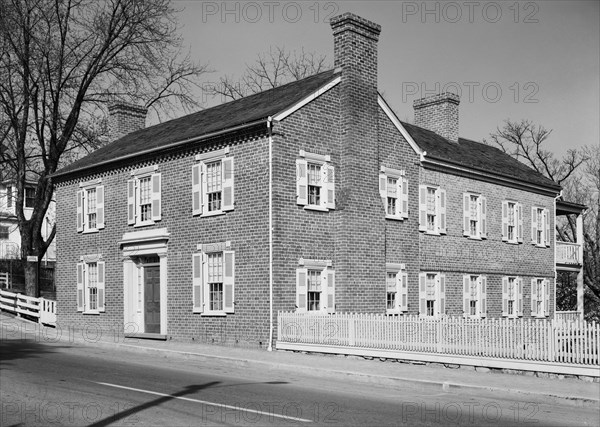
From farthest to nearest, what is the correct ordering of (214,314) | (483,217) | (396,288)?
1. (483,217)
2. (396,288)
3. (214,314)

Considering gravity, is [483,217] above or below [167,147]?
below

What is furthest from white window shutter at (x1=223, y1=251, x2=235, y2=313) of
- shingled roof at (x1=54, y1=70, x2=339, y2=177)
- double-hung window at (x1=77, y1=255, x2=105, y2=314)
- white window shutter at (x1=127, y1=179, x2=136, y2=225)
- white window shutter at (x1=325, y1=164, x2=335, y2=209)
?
double-hung window at (x1=77, y1=255, x2=105, y2=314)

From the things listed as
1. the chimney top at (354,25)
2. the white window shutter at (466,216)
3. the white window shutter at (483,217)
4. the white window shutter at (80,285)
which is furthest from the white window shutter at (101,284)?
the white window shutter at (483,217)

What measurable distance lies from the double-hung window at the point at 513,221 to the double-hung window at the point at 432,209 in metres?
4.61

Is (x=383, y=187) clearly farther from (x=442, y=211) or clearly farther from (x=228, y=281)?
(x=228, y=281)

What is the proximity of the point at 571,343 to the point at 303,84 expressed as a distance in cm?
1263

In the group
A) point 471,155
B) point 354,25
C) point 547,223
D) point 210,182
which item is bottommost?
point 547,223

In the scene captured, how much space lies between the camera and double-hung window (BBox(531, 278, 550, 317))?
3186cm

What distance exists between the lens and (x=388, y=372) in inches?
610

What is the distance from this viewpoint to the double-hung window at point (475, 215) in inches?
1113

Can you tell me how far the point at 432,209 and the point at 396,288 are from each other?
3734 mm

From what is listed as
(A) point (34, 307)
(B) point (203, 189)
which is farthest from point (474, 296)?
(A) point (34, 307)

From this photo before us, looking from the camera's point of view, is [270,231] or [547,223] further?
[547,223]

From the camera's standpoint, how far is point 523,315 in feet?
102
